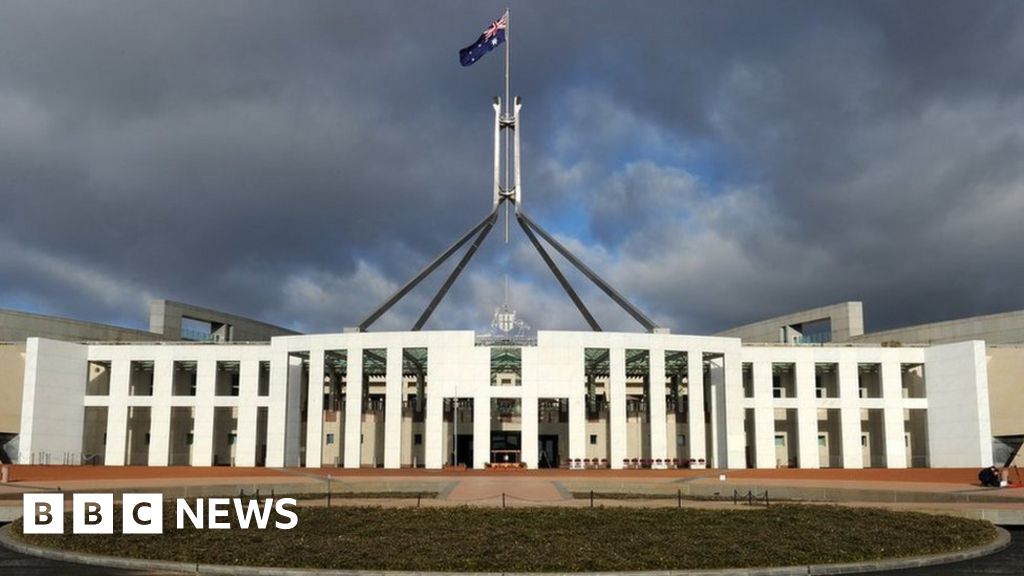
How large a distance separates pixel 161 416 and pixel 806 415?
129ft

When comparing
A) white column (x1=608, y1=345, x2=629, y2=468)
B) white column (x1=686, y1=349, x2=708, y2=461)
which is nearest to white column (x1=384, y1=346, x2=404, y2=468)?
white column (x1=608, y1=345, x2=629, y2=468)

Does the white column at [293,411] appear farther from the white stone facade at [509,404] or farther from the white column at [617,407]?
the white column at [617,407]

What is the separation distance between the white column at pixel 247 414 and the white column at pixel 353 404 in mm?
6909

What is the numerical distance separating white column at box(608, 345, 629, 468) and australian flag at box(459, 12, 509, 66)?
796 inches

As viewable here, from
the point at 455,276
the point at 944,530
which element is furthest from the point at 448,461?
the point at 944,530

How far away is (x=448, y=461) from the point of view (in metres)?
54.2

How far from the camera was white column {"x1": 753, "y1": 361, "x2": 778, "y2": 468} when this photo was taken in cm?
5209

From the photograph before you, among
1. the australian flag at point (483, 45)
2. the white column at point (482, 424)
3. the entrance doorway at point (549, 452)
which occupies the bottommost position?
the entrance doorway at point (549, 452)

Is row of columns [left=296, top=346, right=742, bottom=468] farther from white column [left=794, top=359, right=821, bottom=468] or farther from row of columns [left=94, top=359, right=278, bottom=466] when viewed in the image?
white column [left=794, top=359, right=821, bottom=468]

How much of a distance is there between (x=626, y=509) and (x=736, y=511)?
2.82 m

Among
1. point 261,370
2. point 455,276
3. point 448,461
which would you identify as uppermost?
point 455,276

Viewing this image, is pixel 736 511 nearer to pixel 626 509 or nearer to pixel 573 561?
pixel 626 509

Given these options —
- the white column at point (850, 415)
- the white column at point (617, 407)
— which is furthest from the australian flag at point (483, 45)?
the white column at point (850, 415)

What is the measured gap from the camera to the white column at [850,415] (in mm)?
53281
